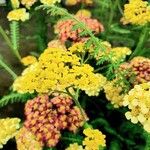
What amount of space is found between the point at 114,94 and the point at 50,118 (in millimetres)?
353

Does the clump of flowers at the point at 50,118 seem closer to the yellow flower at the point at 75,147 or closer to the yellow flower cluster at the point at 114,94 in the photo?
the yellow flower at the point at 75,147

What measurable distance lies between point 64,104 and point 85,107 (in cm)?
36

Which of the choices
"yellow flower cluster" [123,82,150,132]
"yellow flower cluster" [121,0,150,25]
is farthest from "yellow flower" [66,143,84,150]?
"yellow flower cluster" [121,0,150,25]

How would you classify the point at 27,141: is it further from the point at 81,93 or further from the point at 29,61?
the point at 29,61

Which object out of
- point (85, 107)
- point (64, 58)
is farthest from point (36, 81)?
point (85, 107)

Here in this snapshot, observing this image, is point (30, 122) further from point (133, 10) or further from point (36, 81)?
point (133, 10)

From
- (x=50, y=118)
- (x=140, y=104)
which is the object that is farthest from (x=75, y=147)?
(x=140, y=104)

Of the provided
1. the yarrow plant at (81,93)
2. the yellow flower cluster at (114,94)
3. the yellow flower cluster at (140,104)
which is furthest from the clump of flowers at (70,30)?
the yellow flower cluster at (140,104)

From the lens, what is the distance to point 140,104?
1965 millimetres

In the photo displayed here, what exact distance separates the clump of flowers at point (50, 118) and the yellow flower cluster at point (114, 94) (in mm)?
185

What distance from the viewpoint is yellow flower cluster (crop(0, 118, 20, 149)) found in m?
2.62

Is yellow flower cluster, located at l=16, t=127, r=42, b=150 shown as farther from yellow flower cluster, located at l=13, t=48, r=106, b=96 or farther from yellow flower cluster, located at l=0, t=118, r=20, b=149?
yellow flower cluster, located at l=13, t=48, r=106, b=96

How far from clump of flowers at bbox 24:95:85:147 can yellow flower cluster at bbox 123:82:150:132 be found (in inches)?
23.3

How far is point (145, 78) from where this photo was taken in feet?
8.30
